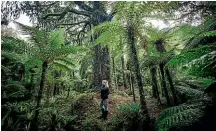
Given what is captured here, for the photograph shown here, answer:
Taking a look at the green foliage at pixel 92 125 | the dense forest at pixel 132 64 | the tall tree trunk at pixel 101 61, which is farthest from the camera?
the tall tree trunk at pixel 101 61

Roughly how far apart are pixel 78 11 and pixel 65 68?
4.22 meters

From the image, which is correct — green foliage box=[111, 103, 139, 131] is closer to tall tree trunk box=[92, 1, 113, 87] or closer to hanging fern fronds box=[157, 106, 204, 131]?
hanging fern fronds box=[157, 106, 204, 131]

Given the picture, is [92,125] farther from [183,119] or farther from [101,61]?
[101,61]

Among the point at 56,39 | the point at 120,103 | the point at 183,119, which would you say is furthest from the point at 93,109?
the point at 183,119

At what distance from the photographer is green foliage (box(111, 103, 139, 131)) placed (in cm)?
598

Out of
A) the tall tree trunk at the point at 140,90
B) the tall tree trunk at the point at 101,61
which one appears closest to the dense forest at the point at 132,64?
the tall tree trunk at the point at 140,90

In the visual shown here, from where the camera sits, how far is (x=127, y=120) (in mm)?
6176

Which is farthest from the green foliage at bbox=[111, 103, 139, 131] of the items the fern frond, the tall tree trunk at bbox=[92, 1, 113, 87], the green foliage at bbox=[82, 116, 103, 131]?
the tall tree trunk at bbox=[92, 1, 113, 87]

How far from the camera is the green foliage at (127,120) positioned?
598 cm

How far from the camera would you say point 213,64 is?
256cm

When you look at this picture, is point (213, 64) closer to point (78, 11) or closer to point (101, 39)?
Answer: point (101, 39)

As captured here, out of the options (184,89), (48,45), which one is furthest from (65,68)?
(184,89)

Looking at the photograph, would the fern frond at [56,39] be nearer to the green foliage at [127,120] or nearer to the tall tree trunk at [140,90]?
the tall tree trunk at [140,90]

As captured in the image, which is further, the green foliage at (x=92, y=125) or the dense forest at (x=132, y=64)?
the green foliage at (x=92, y=125)
